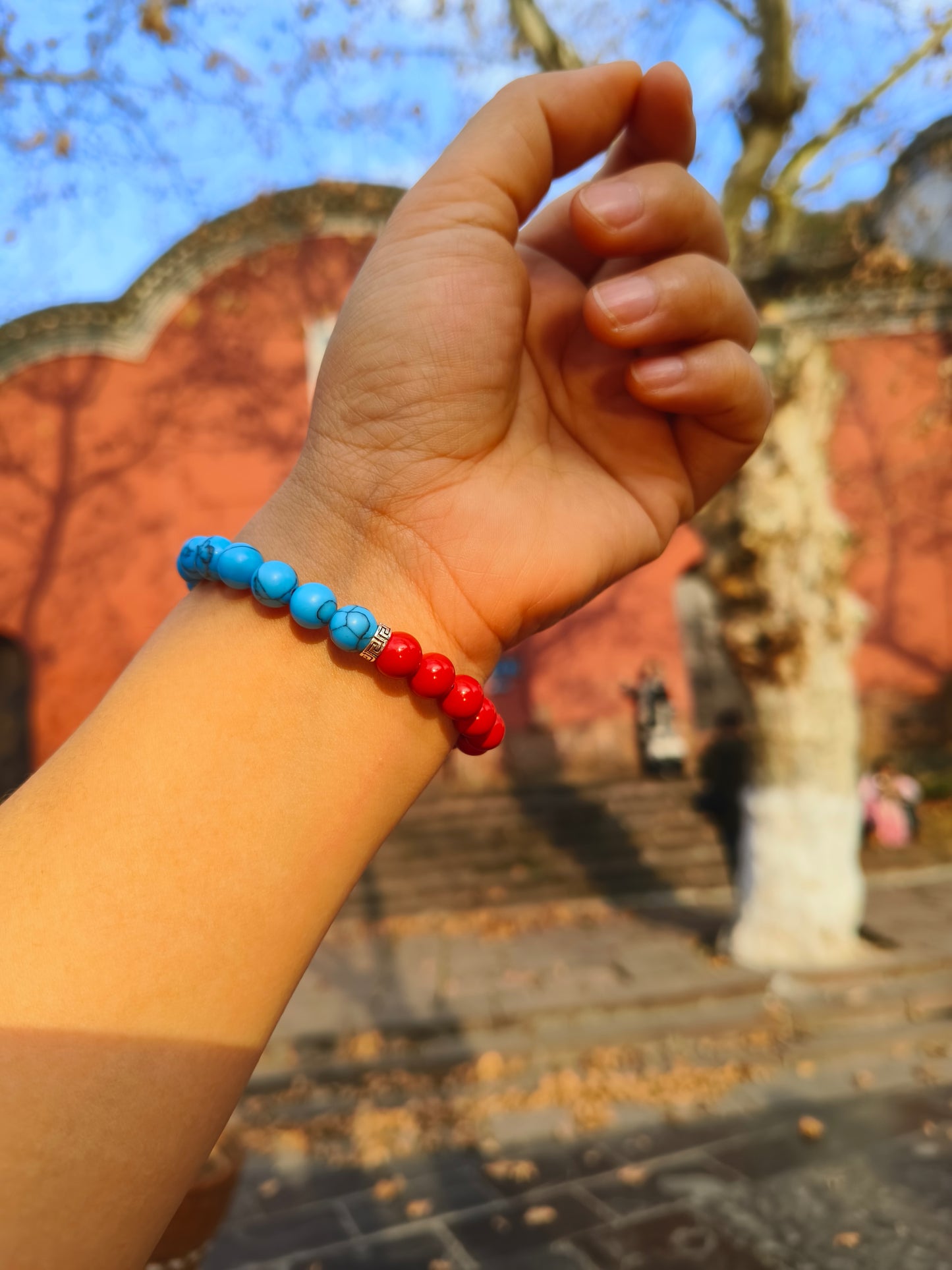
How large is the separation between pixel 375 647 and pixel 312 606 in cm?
9

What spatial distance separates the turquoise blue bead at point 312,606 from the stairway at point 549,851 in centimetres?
751

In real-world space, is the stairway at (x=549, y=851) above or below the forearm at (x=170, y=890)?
below

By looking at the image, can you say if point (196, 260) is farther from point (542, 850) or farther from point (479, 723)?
point (479, 723)

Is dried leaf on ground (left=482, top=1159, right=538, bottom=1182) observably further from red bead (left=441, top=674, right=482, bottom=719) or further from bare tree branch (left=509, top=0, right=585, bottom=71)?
bare tree branch (left=509, top=0, right=585, bottom=71)

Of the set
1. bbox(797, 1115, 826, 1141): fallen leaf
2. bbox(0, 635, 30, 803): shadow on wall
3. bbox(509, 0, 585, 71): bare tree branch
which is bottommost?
bbox(797, 1115, 826, 1141): fallen leaf

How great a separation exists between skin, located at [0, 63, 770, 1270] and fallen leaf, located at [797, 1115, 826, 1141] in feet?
11.6

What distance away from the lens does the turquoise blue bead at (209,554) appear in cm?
97

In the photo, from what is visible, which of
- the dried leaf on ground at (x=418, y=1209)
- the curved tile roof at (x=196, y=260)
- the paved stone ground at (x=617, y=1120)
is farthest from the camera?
the curved tile roof at (x=196, y=260)

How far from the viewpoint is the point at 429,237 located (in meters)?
1.16

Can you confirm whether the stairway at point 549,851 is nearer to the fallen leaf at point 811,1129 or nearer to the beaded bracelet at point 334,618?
the fallen leaf at point 811,1129

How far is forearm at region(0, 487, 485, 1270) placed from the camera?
26.3 inches

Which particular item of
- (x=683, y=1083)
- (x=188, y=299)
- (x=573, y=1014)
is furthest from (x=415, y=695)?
(x=188, y=299)

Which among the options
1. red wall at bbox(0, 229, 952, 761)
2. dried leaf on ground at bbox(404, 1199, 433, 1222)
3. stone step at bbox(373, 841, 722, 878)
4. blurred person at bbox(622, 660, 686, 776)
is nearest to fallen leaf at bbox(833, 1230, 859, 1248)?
dried leaf on ground at bbox(404, 1199, 433, 1222)

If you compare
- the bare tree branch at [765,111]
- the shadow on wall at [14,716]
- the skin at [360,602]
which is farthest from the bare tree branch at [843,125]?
the shadow on wall at [14,716]
